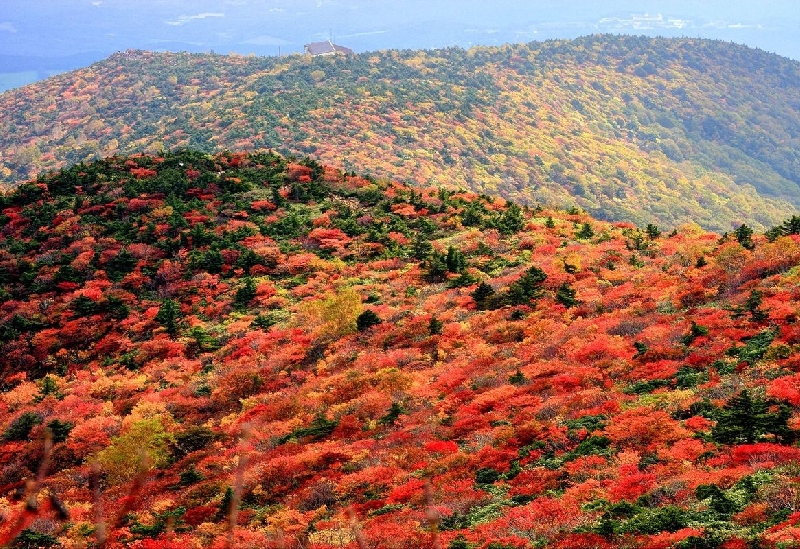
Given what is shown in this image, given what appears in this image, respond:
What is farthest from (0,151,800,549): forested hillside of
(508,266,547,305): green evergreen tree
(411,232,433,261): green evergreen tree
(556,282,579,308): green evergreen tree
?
(556,282,579,308): green evergreen tree

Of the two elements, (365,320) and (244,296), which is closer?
(365,320)

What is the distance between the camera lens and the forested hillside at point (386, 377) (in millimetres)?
14398

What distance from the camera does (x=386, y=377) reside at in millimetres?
25047

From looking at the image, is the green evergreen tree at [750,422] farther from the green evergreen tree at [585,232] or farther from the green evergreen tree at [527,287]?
the green evergreen tree at [585,232]

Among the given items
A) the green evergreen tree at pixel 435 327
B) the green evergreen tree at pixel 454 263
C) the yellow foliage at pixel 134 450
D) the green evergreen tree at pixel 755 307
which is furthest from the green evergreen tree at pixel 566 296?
the yellow foliage at pixel 134 450

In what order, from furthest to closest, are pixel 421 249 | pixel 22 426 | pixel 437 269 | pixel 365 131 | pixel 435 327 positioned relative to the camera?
pixel 365 131 < pixel 421 249 < pixel 437 269 < pixel 435 327 < pixel 22 426

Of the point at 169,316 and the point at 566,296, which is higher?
the point at 566,296

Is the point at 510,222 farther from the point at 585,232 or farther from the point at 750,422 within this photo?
the point at 750,422

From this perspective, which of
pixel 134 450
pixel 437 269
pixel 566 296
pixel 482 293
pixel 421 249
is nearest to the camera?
pixel 134 450

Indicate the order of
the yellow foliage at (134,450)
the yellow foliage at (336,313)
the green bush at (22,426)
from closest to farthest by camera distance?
the yellow foliage at (134,450), the green bush at (22,426), the yellow foliage at (336,313)

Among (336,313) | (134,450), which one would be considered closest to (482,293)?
(336,313)

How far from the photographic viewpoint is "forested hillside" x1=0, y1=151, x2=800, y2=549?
47.2ft

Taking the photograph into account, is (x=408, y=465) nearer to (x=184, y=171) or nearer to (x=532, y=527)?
(x=532, y=527)

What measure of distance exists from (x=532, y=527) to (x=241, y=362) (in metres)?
19.7
